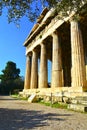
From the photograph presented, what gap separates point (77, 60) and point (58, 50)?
5.81 metres

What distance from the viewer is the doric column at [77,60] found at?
20.6m

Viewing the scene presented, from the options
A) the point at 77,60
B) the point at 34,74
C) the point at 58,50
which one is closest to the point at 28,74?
the point at 34,74

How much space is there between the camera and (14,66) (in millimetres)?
96688

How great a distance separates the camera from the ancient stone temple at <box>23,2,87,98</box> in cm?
2102

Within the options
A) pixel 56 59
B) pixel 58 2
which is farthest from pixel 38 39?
pixel 58 2

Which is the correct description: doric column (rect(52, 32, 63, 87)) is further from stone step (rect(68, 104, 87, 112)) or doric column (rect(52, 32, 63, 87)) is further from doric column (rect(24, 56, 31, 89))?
doric column (rect(24, 56, 31, 89))

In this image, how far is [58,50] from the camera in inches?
1054

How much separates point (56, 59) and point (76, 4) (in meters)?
14.4

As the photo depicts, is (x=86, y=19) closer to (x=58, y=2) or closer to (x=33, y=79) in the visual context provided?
(x=58, y=2)

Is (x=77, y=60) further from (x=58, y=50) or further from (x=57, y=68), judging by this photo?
(x=58, y=50)

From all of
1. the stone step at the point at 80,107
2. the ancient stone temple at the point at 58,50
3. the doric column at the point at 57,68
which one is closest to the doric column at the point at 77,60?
the ancient stone temple at the point at 58,50

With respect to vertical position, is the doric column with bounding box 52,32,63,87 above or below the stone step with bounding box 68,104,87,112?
above

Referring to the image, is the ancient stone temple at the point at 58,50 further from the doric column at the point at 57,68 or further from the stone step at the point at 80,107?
the stone step at the point at 80,107

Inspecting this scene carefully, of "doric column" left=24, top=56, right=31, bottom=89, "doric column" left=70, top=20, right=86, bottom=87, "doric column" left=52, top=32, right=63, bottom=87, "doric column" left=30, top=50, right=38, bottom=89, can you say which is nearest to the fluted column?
"doric column" left=30, top=50, right=38, bottom=89
